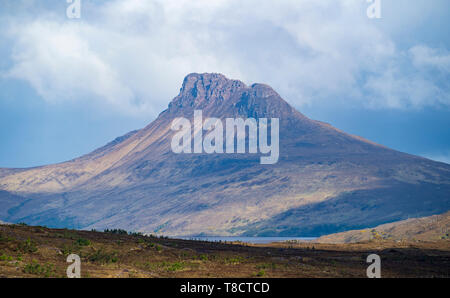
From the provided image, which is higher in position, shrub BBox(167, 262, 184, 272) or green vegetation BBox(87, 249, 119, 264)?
green vegetation BBox(87, 249, 119, 264)

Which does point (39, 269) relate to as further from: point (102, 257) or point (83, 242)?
point (83, 242)

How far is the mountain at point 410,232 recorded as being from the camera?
334ft

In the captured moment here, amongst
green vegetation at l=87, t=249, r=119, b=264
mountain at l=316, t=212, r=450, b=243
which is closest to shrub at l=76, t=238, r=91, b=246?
green vegetation at l=87, t=249, r=119, b=264

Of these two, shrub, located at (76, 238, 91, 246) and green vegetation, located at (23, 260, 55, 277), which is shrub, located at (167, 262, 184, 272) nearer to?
green vegetation, located at (23, 260, 55, 277)

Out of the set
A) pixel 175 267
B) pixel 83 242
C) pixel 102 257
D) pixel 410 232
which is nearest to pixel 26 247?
pixel 102 257

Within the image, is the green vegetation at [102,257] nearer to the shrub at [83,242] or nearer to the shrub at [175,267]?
the shrub at [83,242]

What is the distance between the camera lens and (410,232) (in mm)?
112625

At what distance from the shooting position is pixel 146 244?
52500mm

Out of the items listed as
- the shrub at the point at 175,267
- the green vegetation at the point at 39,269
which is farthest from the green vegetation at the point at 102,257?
the green vegetation at the point at 39,269

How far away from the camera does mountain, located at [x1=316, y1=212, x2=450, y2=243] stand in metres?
102
